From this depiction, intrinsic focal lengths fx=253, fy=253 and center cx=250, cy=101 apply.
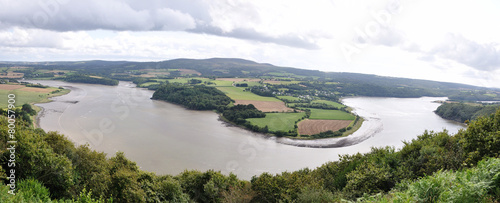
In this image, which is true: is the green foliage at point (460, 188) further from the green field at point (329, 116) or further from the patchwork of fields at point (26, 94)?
the patchwork of fields at point (26, 94)

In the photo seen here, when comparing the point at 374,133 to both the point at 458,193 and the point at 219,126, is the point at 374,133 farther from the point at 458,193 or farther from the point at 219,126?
the point at 458,193

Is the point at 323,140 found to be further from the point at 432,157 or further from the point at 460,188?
the point at 460,188

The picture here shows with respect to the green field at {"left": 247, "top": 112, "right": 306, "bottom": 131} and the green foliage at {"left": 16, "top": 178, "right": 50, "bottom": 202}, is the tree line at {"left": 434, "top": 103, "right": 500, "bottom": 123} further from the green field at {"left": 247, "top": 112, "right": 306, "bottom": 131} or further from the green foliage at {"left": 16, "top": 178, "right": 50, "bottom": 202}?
the green foliage at {"left": 16, "top": 178, "right": 50, "bottom": 202}

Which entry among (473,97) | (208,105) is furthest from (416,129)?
(473,97)

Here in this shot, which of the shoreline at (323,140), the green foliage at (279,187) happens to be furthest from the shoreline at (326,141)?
the green foliage at (279,187)

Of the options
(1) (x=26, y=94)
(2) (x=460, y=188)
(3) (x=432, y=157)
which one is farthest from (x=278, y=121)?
(1) (x=26, y=94)

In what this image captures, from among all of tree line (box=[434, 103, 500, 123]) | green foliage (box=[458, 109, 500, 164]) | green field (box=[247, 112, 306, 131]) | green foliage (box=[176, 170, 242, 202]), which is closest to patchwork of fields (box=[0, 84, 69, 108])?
green field (box=[247, 112, 306, 131])

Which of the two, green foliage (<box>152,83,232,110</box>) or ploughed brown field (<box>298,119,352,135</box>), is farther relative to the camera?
green foliage (<box>152,83,232,110</box>)
